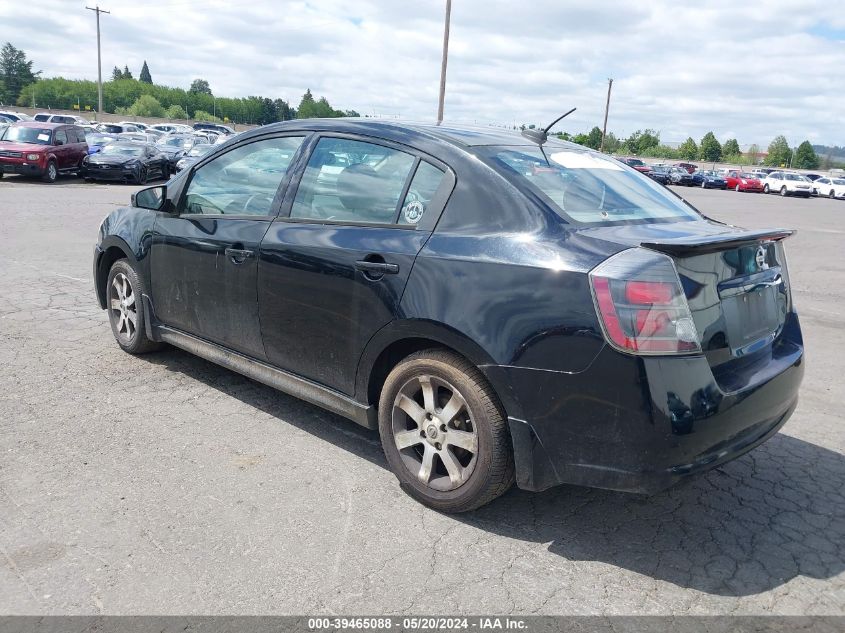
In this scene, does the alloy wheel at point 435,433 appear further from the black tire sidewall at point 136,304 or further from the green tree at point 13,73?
the green tree at point 13,73

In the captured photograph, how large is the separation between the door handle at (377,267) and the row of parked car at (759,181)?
1757 inches

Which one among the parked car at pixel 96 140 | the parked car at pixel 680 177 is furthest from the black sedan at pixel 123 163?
the parked car at pixel 680 177

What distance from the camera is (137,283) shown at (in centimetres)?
512

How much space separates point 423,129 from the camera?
149 inches

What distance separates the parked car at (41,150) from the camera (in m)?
22.2

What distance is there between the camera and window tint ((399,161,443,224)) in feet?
11.4

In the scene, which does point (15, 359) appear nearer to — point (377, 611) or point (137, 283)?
point (137, 283)

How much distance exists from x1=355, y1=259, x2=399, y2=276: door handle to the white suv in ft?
172

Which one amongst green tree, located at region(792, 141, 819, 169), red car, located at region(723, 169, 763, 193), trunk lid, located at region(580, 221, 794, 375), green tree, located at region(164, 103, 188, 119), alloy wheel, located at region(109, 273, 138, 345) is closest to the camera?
trunk lid, located at region(580, 221, 794, 375)

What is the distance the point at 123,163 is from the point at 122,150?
3.19ft

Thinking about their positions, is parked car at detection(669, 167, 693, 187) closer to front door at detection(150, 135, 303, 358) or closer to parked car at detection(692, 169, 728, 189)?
parked car at detection(692, 169, 728, 189)

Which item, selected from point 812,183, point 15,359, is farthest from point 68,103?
point 15,359

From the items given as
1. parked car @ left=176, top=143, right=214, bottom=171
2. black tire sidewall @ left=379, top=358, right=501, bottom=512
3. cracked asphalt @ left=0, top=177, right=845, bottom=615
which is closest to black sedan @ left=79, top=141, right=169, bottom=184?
parked car @ left=176, top=143, right=214, bottom=171

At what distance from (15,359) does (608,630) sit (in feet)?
15.1
